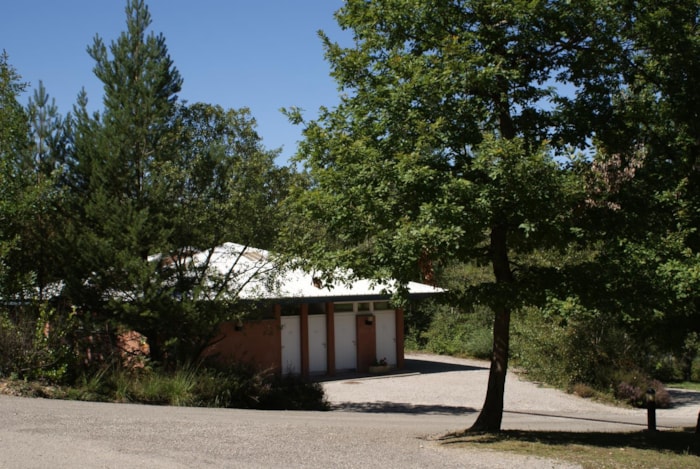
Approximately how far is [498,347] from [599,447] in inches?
86.9

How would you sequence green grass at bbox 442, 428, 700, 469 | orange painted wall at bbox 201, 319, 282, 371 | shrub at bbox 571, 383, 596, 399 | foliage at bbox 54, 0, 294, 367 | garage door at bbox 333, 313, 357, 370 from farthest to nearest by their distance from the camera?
1. garage door at bbox 333, 313, 357, 370
2. shrub at bbox 571, 383, 596, 399
3. orange painted wall at bbox 201, 319, 282, 371
4. foliage at bbox 54, 0, 294, 367
5. green grass at bbox 442, 428, 700, 469

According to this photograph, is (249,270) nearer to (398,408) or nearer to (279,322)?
(398,408)

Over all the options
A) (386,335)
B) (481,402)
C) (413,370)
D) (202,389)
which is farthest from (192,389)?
(413,370)

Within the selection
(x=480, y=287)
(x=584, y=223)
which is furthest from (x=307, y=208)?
(x=584, y=223)

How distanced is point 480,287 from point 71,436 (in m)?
6.21

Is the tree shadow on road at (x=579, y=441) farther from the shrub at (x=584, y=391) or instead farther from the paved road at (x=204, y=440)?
the shrub at (x=584, y=391)

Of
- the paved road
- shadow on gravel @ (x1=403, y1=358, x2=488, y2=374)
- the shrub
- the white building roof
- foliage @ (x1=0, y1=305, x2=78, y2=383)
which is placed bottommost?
the shrub

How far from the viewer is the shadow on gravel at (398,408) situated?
1830 centimetres

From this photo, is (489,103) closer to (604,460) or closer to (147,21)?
(604,460)

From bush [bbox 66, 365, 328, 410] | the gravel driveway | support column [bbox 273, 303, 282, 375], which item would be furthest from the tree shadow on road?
support column [bbox 273, 303, 282, 375]

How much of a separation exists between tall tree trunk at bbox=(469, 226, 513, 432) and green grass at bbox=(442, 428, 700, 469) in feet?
1.25

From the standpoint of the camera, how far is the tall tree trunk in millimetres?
11617

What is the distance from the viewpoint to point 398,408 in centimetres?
1892

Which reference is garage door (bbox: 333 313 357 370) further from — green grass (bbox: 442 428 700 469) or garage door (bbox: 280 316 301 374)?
green grass (bbox: 442 428 700 469)
